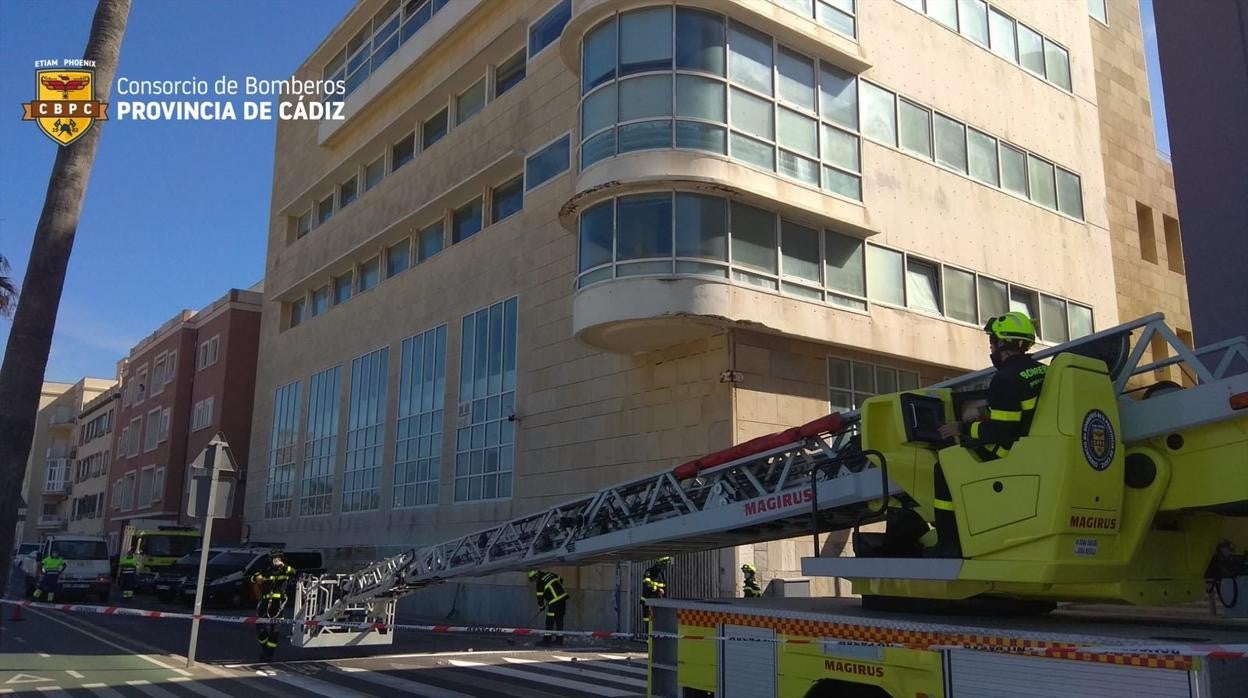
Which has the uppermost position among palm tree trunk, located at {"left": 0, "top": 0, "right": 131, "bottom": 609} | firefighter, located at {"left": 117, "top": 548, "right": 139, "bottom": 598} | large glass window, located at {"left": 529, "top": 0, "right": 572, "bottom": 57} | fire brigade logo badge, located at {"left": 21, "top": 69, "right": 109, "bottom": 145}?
large glass window, located at {"left": 529, "top": 0, "right": 572, "bottom": 57}

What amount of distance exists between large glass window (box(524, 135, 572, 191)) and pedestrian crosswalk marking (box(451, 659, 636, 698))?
11809mm

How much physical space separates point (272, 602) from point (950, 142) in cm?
1737

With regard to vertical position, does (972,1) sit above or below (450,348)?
above

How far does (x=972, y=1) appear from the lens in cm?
2288

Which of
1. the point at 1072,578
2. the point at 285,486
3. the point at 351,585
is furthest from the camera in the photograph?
the point at 285,486

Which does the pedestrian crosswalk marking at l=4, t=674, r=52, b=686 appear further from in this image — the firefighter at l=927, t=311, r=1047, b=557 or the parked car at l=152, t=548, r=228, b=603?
the parked car at l=152, t=548, r=228, b=603

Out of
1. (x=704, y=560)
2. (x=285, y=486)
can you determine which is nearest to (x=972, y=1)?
(x=704, y=560)

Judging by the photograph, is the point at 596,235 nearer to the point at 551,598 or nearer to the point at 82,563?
the point at 551,598

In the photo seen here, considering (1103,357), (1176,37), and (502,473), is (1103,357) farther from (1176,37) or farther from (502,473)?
(502,473)

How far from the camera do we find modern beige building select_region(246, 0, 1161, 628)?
16969 millimetres

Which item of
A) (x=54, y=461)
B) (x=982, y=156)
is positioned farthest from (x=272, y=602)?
(x=54, y=461)

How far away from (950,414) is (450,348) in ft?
68.4

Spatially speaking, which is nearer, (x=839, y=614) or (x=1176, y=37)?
(x=839, y=614)

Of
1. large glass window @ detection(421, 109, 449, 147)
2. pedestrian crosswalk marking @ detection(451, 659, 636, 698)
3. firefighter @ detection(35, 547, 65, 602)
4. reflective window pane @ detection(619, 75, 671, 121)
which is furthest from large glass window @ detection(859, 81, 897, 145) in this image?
firefighter @ detection(35, 547, 65, 602)
